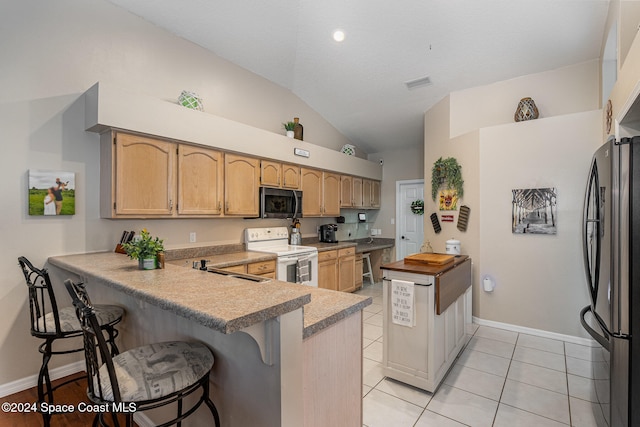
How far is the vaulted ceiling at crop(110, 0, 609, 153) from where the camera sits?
3.02 metres

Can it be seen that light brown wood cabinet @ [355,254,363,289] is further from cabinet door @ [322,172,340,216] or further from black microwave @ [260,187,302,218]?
black microwave @ [260,187,302,218]

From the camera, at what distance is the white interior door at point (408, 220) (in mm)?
5953

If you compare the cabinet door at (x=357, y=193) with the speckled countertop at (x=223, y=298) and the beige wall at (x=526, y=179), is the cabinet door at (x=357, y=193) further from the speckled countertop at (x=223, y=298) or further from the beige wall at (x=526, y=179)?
the speckled countertop at (x=223, y=298)

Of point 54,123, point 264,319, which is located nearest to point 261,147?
point 54,123

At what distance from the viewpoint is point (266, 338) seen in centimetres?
109

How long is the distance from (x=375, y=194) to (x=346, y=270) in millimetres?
1995

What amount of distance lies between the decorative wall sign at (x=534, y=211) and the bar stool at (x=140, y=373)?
365 cm

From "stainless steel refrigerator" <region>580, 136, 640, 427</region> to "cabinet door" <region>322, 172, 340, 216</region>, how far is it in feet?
11.9

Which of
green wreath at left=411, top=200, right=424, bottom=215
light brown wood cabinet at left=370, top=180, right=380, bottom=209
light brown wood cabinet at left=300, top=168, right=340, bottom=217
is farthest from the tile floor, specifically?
light brown wood cabinet at left=370, top=180, right=380, bottom=209

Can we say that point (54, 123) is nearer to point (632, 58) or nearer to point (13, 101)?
point (13, 101)

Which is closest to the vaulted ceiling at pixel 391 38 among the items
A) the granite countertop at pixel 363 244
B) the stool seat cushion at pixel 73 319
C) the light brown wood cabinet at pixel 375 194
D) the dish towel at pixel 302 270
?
the light brown wood cabinet at pixel 375 194

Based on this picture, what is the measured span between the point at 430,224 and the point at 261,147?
2707mm

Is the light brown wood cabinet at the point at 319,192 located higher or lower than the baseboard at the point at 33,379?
higher

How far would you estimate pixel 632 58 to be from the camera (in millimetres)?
1845
